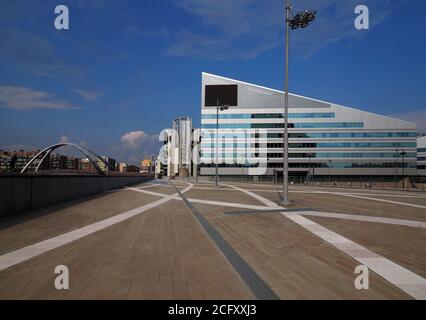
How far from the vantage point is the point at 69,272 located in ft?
16.0

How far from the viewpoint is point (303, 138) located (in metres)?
77.1

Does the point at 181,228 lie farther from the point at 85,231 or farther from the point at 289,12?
the point at 289,12

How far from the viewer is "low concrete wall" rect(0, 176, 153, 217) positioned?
34.0 ft

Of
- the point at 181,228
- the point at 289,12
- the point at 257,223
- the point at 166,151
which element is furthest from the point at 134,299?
the point at 166,151

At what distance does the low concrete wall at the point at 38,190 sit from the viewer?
408 inches

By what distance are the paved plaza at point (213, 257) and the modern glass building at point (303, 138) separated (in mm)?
66725

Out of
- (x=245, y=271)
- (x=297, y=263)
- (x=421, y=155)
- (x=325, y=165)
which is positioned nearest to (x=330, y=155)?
(x=325, y=165)

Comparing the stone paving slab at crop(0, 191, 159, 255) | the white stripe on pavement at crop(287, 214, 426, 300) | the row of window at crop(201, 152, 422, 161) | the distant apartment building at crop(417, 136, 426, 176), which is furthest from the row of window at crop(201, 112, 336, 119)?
the white stripe on pavement at crop(287, 214, 426, 300)

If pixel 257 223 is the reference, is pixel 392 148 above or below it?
above

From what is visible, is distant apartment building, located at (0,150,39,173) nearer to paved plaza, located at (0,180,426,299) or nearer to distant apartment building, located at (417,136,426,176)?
paved plaza, located at (0,180,426,299)

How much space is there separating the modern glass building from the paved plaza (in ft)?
219

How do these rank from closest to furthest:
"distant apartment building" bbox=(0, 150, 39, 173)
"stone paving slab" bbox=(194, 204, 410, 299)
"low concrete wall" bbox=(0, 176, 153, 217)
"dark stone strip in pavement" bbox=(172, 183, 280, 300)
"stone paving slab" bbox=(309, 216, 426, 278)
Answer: "dark stone strip in pavement" bbox=(172, 183, 280, 300), "stone paving slab" bbox=(194, 204, 410, 299), "stone paving slab" bbox=(309, 216, 426, 278), "low concrete wall" bbox=(0, 176, 153, 217), "distant apartment building" bbox=(0, 150, 39, 173)

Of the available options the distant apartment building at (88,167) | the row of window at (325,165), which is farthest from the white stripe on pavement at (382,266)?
the row of window at (325,165)
